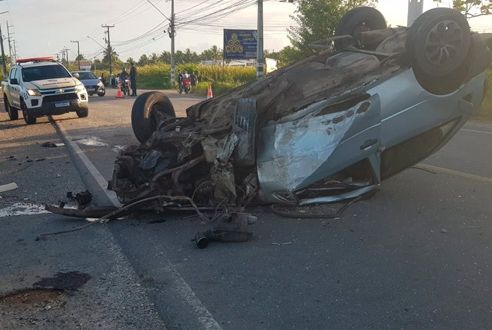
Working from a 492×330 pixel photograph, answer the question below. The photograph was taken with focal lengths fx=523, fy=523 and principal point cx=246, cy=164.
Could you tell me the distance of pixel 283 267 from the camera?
158 inches

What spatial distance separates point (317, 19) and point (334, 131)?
30121 millimetres

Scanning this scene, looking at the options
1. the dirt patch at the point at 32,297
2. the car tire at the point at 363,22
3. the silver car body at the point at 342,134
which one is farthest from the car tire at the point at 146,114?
the dirt patch at the point at 32,297

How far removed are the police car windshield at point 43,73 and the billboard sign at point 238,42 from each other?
2113 centimetres

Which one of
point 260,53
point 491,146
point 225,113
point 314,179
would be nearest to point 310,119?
point 314,179

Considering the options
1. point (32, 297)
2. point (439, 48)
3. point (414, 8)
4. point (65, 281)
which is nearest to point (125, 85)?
point (414, 8)

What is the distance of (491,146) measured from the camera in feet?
30.7

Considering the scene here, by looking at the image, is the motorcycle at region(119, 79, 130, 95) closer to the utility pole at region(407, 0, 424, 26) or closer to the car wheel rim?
the utility pole at region(407, 0, 424, 26)

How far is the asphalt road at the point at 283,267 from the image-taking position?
129 inches

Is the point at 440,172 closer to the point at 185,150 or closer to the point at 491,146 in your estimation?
the point at 491,146

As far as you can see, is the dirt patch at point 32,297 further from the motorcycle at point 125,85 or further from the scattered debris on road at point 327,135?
the motorcycle at point 125,85

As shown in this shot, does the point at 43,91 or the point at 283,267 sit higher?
the point at 43,91

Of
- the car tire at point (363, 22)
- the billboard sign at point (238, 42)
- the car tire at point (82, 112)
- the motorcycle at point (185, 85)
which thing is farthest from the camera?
the motorcycle at point (185, 85)

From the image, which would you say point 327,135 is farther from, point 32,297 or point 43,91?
point 43,91

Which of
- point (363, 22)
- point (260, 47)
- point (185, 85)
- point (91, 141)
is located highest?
point (260, 47)
